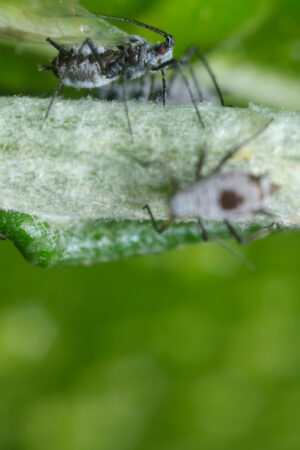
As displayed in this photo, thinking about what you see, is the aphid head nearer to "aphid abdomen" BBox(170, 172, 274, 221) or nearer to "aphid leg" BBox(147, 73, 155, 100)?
"aphid leg" BBox(147, 73, 155, 100)

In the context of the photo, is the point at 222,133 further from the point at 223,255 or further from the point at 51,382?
the point at 51,382

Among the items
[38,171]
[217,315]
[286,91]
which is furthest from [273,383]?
[38,171]

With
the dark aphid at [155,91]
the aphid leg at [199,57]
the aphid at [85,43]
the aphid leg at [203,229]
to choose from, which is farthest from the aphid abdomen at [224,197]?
the dark aphid at [155,91]

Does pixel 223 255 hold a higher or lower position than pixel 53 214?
lower

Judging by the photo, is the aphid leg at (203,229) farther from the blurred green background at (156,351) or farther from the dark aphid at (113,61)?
the blurred green background at (156,351)

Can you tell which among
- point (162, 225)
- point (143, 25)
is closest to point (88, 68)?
point (143, 25)

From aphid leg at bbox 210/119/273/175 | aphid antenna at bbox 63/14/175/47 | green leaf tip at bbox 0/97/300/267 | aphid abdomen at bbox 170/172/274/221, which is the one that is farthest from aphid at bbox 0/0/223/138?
aphid leg at bbox 210/119/273/175

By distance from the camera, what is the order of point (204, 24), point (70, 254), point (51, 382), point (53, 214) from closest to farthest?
point (53, 214) → point (70, 254) → point (204, 24) → point (51, 382)
